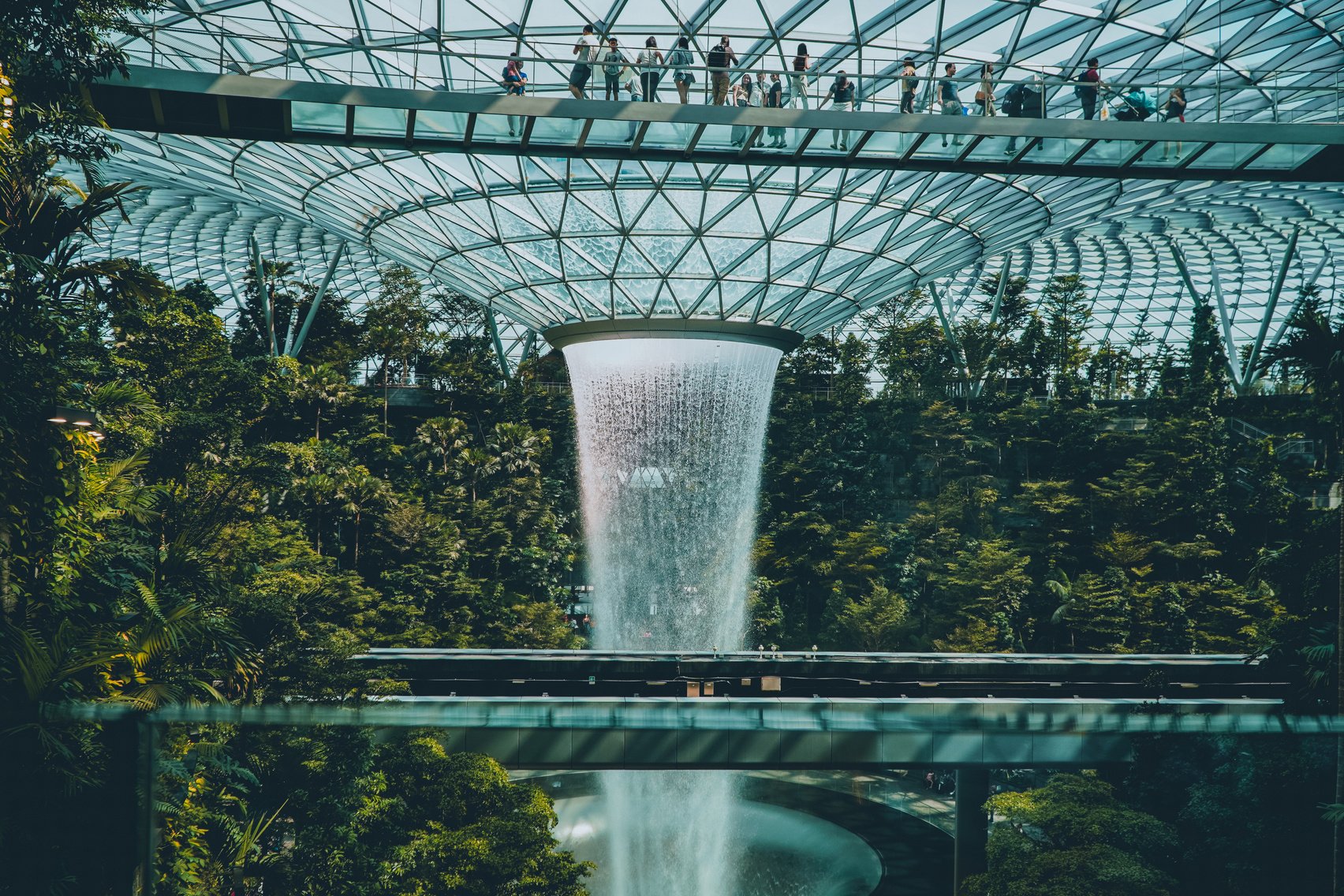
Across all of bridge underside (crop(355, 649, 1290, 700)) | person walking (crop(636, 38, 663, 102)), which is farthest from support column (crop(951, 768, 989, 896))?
person walking (crop(636, 38, 663, 102))

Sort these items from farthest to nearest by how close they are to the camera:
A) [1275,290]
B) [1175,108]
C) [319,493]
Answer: [1275,290] < [319,493] < [1175,108]

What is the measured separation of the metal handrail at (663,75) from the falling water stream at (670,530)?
16.9 meters

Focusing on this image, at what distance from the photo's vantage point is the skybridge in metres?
24.8

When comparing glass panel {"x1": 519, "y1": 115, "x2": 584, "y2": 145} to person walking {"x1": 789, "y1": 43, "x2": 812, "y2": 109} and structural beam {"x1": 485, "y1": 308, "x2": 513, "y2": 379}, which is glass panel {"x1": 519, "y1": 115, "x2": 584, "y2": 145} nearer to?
person walking {"x1": 789, "y1": 43, "x2": 812, "y2": 109}

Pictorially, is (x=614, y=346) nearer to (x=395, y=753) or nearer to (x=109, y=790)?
(x=395, y=753)

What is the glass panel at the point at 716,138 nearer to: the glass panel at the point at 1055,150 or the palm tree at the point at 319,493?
the glass panel at the point at 1055,150

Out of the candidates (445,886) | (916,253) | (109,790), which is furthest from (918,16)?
(109,790)

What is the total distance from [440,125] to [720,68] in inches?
304

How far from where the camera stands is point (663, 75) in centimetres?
2772

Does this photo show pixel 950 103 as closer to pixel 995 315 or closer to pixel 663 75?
pixel 663 75

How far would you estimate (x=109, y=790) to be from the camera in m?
5.35

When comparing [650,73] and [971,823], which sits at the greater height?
[650,73]

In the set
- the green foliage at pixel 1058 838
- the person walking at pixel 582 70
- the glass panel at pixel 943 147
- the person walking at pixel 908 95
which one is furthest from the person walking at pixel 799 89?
the green foliage at pixel 1058 838

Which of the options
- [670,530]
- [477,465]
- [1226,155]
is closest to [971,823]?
[1226,155]
